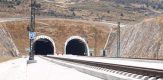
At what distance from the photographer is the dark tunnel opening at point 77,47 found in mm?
127825

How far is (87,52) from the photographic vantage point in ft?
396

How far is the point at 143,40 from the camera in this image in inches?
3516

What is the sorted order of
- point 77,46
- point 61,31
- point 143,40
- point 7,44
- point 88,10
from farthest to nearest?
point 88,10 → point 77,46 → point 61,31 → point 7,44 → point 143,40

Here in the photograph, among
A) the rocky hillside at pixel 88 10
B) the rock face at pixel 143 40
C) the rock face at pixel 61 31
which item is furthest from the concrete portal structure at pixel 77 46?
the rock face at pixel 143 40

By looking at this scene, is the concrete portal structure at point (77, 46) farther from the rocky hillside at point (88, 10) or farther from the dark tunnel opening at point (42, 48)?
the rocky hillside at point (88, 10)

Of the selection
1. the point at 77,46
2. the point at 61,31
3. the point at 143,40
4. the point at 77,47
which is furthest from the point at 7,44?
the point at 143,40

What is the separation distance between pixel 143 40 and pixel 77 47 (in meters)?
50.1

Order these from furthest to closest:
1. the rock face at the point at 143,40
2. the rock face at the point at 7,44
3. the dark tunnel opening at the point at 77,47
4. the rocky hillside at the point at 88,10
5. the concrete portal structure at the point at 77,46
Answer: the rocky hillside at the point at 88,10 < the dark tunnel opening at the point at 77,47 < the concrete portal structure at the point at 77,46 < the rock face at the point at 7,44 < the rock face at the point at 143,40

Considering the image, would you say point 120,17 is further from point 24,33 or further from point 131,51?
point 131,51

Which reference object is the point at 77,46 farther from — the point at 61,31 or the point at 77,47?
the point at 61,31

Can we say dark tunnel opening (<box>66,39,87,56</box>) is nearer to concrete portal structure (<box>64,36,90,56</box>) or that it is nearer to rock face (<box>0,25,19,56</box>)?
concrete portal structure (<box>64,36,90,56</box>)

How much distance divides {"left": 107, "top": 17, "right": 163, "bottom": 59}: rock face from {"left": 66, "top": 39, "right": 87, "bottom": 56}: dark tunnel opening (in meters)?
14.5

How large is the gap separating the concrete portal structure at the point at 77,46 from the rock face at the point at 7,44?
1450cm

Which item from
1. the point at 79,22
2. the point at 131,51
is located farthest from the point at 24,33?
the point at 131,51
